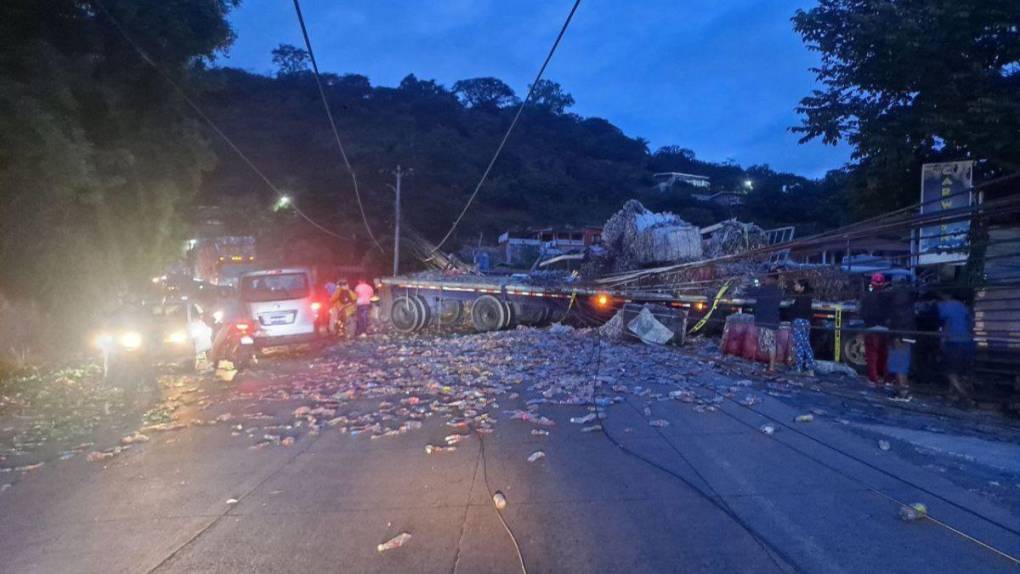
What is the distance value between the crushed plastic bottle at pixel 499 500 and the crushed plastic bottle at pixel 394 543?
853 mm

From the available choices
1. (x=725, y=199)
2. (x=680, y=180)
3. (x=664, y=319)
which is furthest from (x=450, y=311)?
(x=680, y=180)

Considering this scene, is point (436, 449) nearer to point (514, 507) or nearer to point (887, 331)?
point (514, 507)

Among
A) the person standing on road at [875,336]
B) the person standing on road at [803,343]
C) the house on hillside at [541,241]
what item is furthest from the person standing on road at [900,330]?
the house on hillside at [541,241]

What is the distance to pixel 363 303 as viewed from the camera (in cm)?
2112

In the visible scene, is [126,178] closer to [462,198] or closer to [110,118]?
[110,118]

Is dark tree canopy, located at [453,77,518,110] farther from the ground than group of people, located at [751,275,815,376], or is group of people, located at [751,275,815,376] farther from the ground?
dark tree canopy, located at [453,77,518,110]

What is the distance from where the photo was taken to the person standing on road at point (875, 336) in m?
11.8

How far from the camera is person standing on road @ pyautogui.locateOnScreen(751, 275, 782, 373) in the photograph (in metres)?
13.5

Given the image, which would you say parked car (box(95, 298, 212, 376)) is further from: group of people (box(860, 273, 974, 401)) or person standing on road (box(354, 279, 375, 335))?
group of people (box(860, 273, 974, 401))

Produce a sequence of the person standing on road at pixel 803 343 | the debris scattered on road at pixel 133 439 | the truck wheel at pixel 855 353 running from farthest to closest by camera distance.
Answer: the truck wheel at pixel 855 353, the person standing on road at pixel 803 343, the debris scattered on road at pixel 133 439

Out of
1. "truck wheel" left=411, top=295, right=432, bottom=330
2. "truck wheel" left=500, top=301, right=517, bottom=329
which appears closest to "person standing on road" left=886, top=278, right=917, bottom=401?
"truck wheel" left=500, top=301, right=517, bottom=329

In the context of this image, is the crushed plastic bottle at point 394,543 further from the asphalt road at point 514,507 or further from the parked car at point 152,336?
the parked car at point 152,336

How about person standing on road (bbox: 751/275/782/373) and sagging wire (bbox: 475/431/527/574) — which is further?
person standing on road (bbox: 751/275/782/373)

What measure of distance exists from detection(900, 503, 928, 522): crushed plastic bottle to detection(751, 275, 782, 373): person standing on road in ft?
26.2
